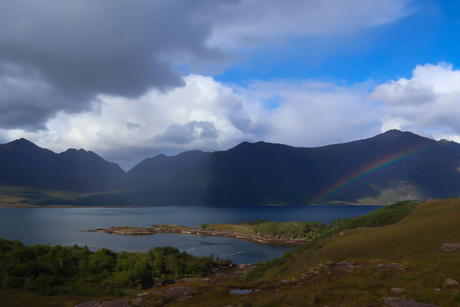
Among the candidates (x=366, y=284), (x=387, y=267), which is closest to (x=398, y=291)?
(x=366, y=284)

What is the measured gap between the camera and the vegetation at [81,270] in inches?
2014

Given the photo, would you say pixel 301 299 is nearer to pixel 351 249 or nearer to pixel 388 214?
pixel 351 249

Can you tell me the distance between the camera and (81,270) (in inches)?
2719

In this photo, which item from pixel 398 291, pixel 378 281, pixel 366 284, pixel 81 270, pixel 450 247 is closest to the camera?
pixel 398 291

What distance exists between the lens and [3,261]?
59.4 meters

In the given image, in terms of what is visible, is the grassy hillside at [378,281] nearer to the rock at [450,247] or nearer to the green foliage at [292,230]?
the rock at [450,247]

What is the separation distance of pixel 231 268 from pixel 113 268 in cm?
4206

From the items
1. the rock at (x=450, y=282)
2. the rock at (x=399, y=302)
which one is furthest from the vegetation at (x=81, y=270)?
the rock at (x=450, y=282)

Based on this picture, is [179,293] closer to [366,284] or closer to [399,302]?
[366,284]

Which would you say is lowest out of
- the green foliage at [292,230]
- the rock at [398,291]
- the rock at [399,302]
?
the green foliage at [292,230]

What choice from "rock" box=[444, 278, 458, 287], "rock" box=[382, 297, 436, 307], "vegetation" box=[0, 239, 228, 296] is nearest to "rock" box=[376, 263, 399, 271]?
"rock" box=[444, 278, 458, 287]

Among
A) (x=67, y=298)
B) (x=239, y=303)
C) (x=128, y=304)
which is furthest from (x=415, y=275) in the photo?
(x=67, y=298)

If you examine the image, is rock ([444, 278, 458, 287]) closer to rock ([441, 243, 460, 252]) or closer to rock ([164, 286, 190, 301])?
rock ([441, 243, 460, 252])

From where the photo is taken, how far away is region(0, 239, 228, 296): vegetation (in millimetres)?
51150
